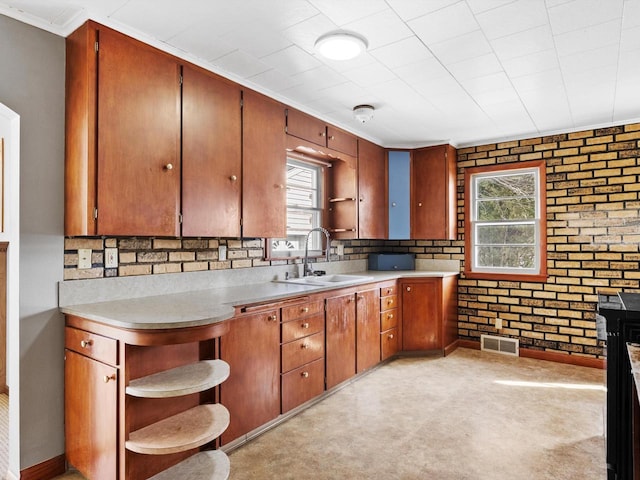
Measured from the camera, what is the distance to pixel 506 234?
177 inches

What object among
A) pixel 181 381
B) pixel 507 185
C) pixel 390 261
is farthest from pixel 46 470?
pixel 507 185

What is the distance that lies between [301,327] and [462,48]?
212 centimetres

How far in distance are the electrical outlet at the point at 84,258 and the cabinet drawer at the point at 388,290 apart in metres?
2.58

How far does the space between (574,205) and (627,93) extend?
1.24 metres

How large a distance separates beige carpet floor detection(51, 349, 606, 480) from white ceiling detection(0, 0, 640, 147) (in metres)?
2.44

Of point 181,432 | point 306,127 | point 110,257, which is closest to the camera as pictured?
point 181,432

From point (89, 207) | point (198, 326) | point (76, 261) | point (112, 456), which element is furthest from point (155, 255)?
point (112, 456)

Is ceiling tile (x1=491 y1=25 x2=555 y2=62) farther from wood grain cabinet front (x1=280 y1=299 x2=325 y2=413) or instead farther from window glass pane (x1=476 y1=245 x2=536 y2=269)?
window glass pane (x1=476 y1=245 x2=536 y2=269)

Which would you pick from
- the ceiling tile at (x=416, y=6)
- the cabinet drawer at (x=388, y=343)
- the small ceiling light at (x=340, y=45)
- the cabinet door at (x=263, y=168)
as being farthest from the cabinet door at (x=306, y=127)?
the cabinet drawer at (x=388, y=343)

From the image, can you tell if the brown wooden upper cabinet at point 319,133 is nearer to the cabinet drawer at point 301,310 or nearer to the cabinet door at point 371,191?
the cabinet door at point 371,191

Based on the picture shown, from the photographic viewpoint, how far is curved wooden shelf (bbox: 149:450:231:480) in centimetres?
194

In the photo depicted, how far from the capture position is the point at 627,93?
10.2ft

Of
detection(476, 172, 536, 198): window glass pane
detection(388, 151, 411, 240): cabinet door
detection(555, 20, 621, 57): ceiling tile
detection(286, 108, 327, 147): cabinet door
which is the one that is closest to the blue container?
detection(388, 151, 411, 240): cabinet door

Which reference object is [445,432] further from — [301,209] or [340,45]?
[340,45]
